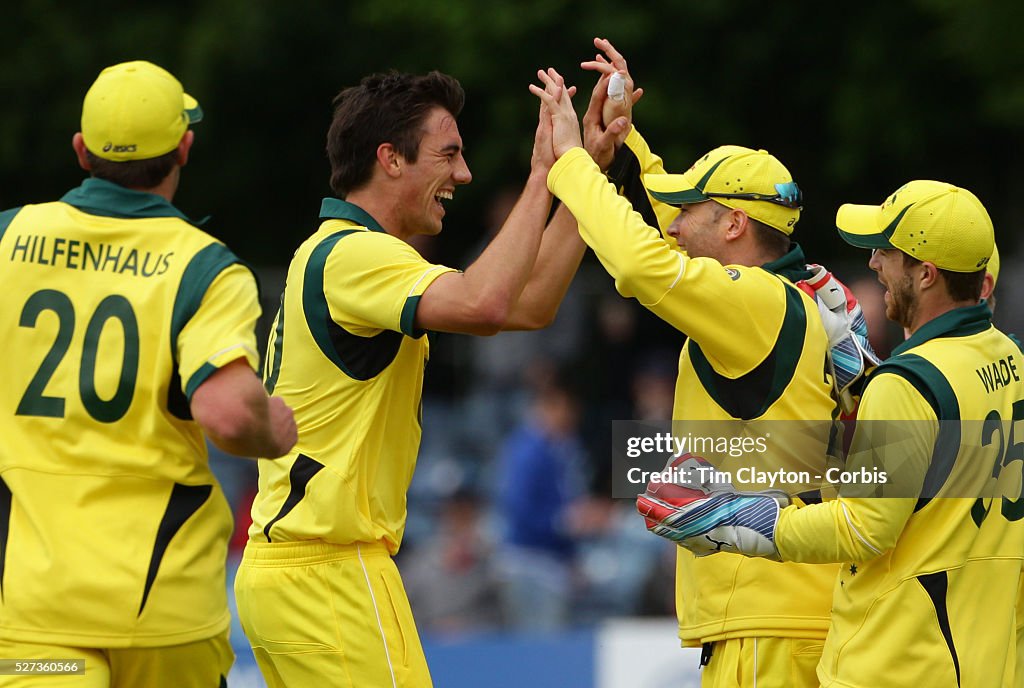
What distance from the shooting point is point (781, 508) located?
13.9ft

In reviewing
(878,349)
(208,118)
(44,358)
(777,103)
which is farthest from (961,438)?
(208,118)

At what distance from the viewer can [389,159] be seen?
4656mm

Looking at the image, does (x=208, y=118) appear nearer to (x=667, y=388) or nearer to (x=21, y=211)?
(x=667, y=388)

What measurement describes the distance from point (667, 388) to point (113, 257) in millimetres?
6821

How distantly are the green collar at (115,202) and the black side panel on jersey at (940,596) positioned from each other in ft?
7.60

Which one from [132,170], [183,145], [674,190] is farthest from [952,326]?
[132,170]

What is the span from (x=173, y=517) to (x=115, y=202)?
89 centimetres

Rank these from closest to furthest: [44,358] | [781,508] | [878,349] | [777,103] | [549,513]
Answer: [44,358] < [781,508] < [878,349] < [549,513] < [777,103]

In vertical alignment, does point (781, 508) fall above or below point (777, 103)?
below

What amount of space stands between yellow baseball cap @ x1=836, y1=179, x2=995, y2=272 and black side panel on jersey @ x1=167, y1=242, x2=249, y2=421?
76.7 inches

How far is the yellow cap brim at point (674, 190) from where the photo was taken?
4.71 metres

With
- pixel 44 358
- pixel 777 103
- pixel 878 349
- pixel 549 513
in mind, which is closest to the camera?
pixel 44 358

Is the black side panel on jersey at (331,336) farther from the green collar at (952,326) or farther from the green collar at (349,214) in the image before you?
the green collar at (952,326)

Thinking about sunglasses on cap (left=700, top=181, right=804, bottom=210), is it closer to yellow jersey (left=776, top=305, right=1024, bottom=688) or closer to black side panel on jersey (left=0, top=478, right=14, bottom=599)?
yellow jersey (left=776, top=305, right=1024, bottom=688)
